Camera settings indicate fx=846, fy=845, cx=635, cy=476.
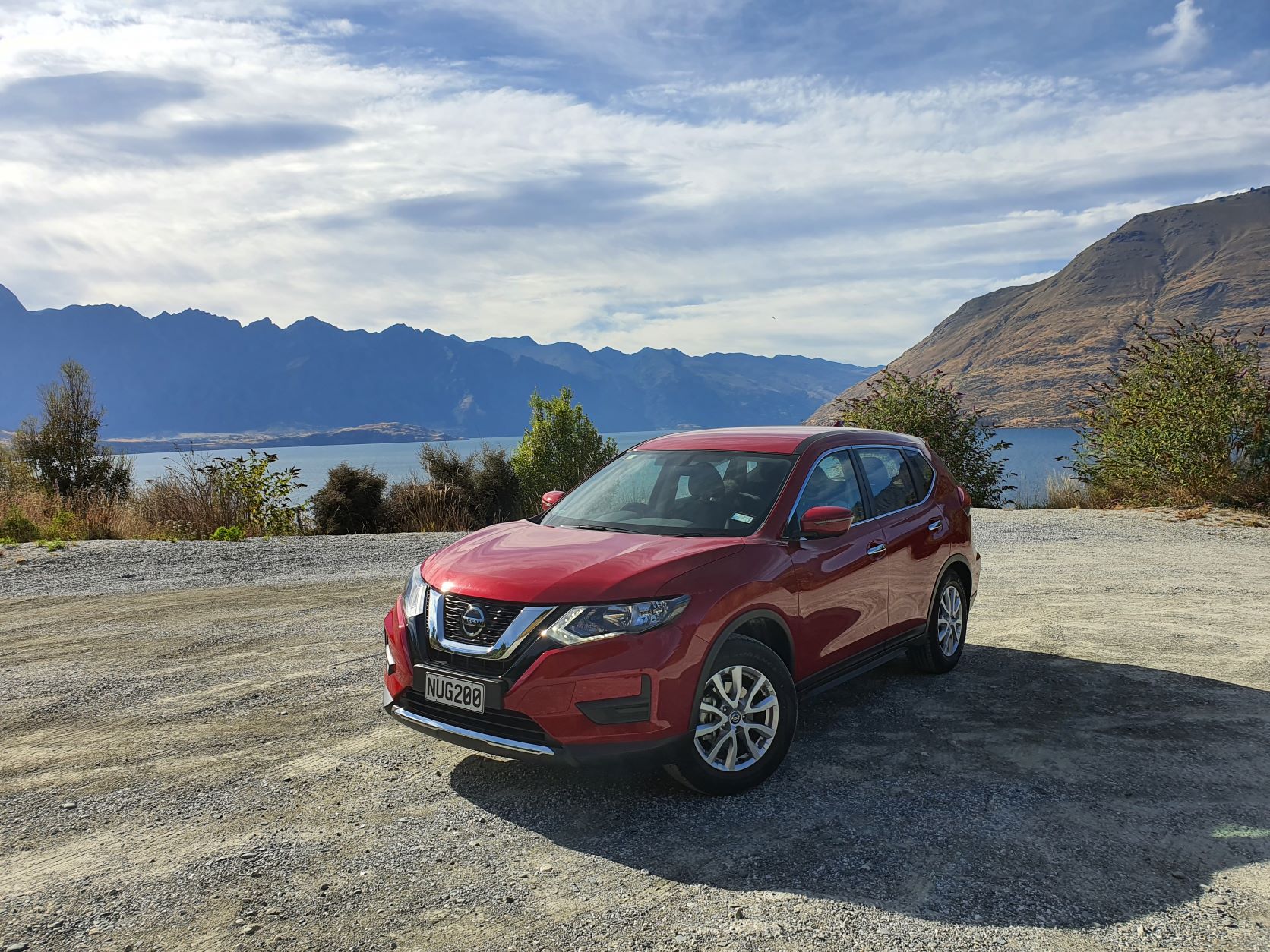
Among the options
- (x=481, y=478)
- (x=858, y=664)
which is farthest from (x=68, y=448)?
(x=858, y=664)

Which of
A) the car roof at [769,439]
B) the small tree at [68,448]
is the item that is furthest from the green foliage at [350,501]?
the car roof at [769,439]

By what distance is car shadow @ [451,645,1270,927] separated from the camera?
3205 mm

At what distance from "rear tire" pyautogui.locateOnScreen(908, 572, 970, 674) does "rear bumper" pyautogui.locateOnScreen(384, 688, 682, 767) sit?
283cm

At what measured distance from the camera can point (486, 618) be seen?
149 inches

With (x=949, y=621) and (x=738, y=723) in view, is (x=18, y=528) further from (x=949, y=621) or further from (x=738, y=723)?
(x=949, y=621)

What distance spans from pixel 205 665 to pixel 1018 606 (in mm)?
7368

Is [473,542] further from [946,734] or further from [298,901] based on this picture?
[946,734]

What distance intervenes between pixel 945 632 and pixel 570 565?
3.35m

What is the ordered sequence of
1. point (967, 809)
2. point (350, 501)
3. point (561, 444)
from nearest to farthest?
point (967, 809), point (350, 501), point (561, 444)

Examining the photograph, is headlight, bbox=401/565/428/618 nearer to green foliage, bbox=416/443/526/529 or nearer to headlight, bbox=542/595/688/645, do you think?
headlight, bbox=542/595/688/645

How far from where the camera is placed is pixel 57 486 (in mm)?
22281

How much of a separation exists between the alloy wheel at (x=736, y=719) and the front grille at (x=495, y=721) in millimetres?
726

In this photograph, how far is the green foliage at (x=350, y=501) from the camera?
2314cm

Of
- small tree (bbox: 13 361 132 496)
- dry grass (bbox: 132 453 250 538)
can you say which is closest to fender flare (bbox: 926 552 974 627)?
dry grass (bbox: 132 453 250 538)
